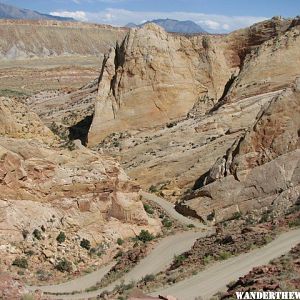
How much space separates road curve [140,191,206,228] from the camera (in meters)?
35.2

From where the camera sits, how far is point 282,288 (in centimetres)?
1531

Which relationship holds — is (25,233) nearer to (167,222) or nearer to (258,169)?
(167,222)

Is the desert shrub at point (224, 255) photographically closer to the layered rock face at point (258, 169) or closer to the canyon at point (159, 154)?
the canyon at point (159, 154)

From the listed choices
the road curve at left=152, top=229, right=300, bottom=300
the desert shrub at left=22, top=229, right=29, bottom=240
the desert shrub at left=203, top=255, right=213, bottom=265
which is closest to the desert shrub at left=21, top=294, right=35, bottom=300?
the road curve at left=152, top=229, right=300, bottom=300

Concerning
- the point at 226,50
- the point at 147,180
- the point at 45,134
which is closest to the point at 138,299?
the point at 147,180

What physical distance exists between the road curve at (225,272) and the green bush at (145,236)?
422 inches

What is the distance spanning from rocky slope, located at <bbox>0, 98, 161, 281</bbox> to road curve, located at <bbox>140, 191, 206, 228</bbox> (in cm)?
222

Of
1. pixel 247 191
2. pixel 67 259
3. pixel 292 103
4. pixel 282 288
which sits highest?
pixel 292 103

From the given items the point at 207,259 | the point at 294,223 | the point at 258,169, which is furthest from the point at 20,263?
the point at 258,169

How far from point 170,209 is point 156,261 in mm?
11752

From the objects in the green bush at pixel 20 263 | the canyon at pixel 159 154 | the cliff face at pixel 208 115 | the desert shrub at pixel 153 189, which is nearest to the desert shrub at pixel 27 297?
the canyon at pixel 159 154

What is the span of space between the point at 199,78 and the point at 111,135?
34.4 ft

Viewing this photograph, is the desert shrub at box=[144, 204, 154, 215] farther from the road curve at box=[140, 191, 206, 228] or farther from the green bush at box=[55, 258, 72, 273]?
the green bush at box=[55, 258, 72, 273]

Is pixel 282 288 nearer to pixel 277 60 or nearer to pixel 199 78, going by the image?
pixel 277 60
